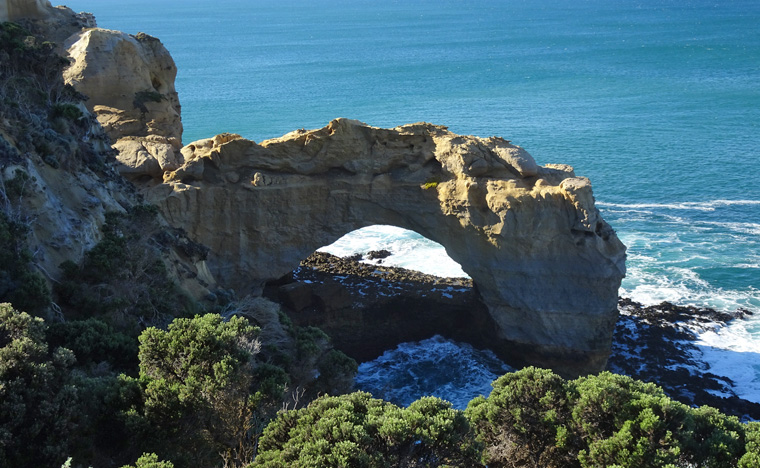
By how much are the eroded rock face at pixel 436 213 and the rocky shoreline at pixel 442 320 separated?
6.29 feet

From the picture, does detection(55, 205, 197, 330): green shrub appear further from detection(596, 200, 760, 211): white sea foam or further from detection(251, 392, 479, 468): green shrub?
detection(596, 200, 760, 211): white sea foam

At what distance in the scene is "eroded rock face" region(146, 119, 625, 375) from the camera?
90.9 feet

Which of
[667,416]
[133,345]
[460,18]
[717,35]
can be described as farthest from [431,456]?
[460,18]

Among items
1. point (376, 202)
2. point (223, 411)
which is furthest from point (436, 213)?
point (223, 411)

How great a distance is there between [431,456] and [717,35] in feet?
388

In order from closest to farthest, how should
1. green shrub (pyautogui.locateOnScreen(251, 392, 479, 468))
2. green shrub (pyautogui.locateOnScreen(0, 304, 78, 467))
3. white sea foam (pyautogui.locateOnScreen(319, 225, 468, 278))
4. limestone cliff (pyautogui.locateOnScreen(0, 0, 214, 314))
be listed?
green shrub (pyautogui.locateOnScreen(251, 392, 479, 468)) → green shrub (pyautogui.locateOnScreen(0, 304, 78, 467)) → limestone cliff (pyautogui.locateOnScreen(0, 0, 214, 314)) → white sea foam (pyautogui.locateOnScreen(319, 225, 468, 278))

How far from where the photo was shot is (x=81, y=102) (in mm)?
26344

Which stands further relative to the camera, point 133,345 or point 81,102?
point 81,102

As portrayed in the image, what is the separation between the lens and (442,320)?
32.5 meters

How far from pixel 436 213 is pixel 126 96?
13.0 m

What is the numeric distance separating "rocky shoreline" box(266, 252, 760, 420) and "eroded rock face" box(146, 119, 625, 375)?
6.29ft

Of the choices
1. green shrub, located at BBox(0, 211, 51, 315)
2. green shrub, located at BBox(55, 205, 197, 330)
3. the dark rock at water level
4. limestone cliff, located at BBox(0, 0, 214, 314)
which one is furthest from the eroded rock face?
green shrub, located at BBox(0, 211, 51, 315)

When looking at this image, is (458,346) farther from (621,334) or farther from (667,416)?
(667,416)

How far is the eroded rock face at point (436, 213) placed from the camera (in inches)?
1091
